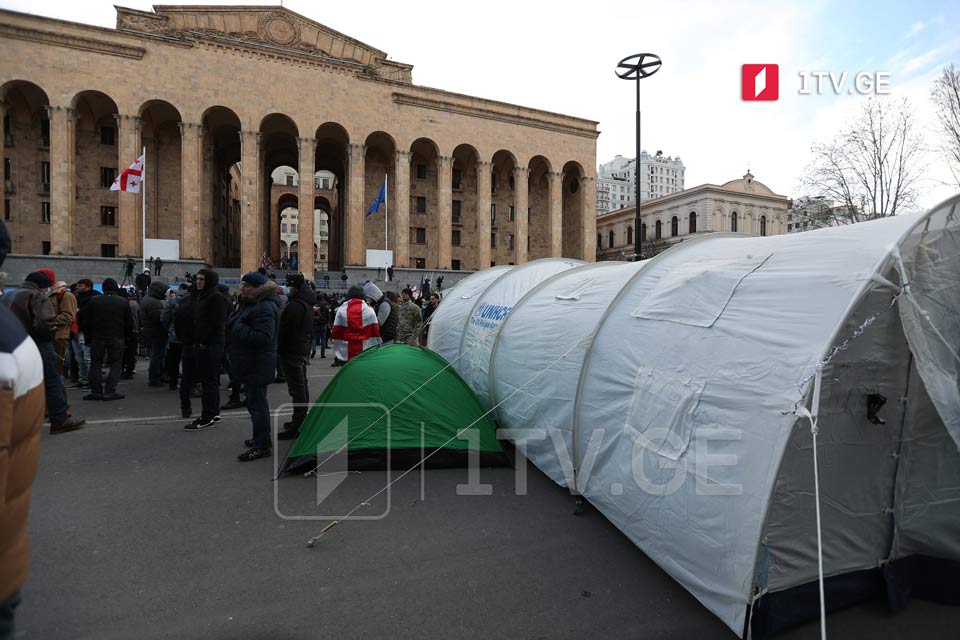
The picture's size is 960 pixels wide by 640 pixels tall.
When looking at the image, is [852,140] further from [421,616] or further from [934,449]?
[421,616]

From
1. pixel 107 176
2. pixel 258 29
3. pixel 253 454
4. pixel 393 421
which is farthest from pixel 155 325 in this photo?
pixel 258 29

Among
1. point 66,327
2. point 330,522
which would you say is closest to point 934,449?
point 330,522

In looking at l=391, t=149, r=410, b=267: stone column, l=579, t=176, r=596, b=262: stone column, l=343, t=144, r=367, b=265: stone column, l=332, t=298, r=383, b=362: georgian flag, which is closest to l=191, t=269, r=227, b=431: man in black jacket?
l=332, t=298, r=383, b=362: georgian flag

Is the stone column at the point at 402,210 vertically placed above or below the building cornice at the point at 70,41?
below

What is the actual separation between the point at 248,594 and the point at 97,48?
125 ft

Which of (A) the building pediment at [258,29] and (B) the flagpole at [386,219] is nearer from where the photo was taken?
(A) the building pediment at [258,29]

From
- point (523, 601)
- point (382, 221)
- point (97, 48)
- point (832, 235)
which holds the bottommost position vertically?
point (523, 601)

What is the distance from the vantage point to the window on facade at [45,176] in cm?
3077

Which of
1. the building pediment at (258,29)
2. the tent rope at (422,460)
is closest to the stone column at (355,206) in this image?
the building pediment at (258,29)

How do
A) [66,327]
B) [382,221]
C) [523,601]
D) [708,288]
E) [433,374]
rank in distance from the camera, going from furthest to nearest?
[382,221], [66,327], [433,374], [708,288], [523,601]

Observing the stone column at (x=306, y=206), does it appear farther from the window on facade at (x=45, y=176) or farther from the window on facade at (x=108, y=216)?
the window on facade at (x=45, y=176)

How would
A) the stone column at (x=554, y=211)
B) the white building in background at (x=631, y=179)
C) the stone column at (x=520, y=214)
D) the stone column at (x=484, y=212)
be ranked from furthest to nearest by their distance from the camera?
the white building in background at (x=631, y=179) → the stone column at (x=554, y=211) → the stone column at (x=520, y=214) → the stone column at (x=484, y=212)

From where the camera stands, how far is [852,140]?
2731cm

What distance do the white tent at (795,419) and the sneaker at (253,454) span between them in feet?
13.3
